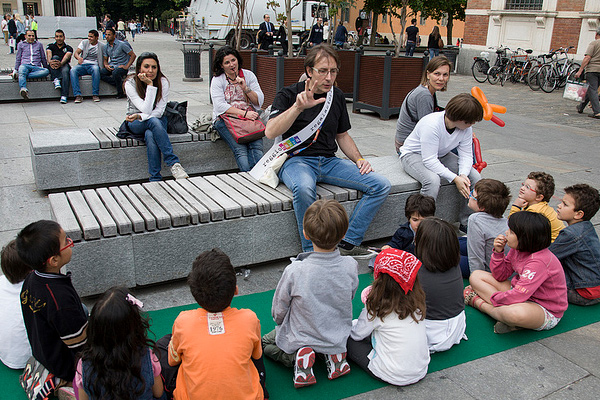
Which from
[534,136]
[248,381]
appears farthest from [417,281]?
[534,136]

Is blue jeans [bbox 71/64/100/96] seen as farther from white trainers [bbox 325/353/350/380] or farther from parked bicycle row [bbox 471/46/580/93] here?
parked bicycle row [bbox 471/46/580/93]

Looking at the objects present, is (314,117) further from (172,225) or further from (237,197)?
(172,225)

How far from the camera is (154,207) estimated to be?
387 cm

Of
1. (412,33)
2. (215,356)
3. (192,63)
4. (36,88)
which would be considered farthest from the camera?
(412,33)

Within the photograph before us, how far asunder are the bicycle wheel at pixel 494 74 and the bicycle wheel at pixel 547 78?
1651 mm

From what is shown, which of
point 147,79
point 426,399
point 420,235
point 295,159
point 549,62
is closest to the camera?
point 426,399

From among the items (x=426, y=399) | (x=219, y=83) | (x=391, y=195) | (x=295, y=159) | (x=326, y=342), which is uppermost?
(x=219, y=83)

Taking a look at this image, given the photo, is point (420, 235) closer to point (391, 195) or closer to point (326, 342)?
point (326, 342)

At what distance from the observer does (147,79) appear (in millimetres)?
5566

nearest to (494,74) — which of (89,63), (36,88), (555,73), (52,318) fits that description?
(555,73)

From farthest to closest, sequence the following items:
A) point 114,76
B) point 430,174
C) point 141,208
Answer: point 114,76 → point 430,174 → point 141,208

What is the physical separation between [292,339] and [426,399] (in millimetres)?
781

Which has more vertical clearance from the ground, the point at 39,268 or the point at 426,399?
the point at 39,268

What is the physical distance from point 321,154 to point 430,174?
3.29 ft
